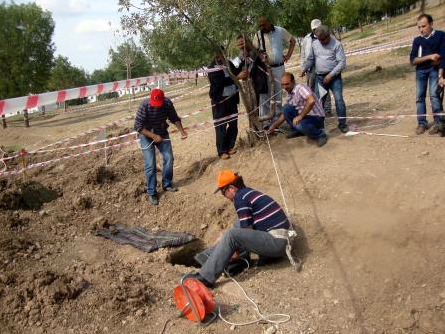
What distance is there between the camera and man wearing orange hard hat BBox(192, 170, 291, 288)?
487cm

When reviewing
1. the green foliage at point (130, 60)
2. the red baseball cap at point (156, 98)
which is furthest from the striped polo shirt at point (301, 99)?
the green foliage at point (130, 60)

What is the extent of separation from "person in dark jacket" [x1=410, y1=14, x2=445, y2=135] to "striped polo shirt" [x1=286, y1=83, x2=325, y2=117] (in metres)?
1.54

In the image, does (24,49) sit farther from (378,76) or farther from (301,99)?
(301,99)

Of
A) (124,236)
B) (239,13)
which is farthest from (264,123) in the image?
(124,236)

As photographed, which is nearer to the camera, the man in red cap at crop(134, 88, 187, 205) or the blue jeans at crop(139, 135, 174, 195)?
the man in red cap at crop(134, 88, 187, 205)

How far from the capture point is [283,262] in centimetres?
527

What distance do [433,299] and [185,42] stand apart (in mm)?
5340

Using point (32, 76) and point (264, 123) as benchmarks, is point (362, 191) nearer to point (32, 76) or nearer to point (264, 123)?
point (264, 123)

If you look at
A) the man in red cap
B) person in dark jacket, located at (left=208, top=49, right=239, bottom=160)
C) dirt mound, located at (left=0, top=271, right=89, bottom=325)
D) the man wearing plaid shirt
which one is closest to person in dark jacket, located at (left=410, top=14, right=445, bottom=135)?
the man wearing plaid shirt

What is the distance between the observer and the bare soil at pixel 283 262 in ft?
14.2

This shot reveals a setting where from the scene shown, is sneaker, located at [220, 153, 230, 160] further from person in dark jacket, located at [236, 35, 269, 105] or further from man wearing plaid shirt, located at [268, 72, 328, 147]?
man wearing plaid shirt, located at [268, 72, 328, 147]

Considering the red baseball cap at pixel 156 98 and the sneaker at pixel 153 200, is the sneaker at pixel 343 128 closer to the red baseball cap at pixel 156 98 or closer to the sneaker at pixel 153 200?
the red baseball cap at pixel 156 98

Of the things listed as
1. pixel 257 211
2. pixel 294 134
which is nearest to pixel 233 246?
pixel 257 211

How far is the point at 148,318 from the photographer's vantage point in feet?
14.5
